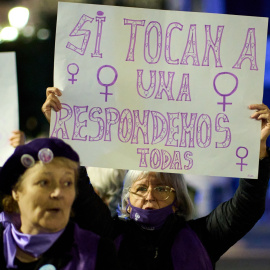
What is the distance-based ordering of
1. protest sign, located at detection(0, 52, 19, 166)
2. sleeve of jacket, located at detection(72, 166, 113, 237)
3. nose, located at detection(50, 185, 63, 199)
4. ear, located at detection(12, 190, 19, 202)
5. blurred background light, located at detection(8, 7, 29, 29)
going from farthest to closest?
blurred background light, located at detection(8, 7, 29, 29) → protest sign, located at detection(0, 52, 19, 166) → sleeve of jacket, located at detection(72, 166, 113, 237) → ear, located at detection(12, 190, 19, 202) → nose, located at detection(50, 185, 63, 199)

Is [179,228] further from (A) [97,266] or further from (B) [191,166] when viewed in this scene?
(A) [97,266]

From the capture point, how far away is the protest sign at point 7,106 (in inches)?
136

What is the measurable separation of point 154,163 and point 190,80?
45cm

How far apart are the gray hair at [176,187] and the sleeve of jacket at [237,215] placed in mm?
204

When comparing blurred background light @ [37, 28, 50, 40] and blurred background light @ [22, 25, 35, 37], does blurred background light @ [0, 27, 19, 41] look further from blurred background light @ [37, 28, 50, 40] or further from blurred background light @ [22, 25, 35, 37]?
blurred background light @ [37, 28, 50, 40]

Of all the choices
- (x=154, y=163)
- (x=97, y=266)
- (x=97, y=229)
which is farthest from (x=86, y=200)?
(x=97, y=266)

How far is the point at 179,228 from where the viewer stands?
10.7 ft

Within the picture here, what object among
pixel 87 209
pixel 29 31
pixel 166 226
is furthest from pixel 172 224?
pixel 29 31

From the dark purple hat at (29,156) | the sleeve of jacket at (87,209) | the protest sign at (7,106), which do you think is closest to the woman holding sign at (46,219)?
the dark purple hat at (29,156)

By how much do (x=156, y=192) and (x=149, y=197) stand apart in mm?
60

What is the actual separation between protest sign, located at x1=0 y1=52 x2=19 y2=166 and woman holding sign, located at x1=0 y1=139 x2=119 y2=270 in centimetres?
86

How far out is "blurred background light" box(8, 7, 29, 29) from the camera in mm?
8117

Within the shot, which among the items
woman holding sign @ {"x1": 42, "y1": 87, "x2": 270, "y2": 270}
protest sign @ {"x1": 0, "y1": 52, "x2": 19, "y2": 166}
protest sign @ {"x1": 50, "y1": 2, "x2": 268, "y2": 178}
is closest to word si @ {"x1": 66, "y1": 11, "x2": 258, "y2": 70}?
protest sign @ {"x1": 50, "y1": 2, "x2": 268, "y2": 178}

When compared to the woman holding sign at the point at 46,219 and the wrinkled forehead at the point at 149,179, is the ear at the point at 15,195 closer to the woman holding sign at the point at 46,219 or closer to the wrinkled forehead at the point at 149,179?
the woman holding sign at the point at 46,219
